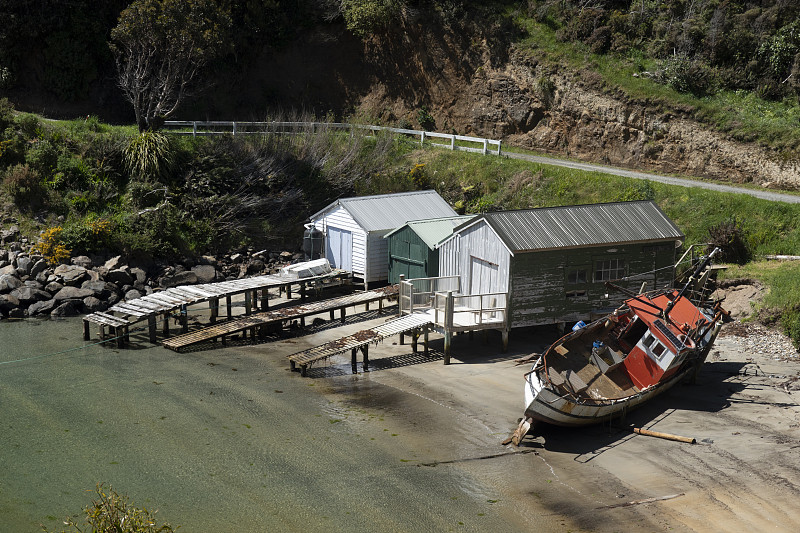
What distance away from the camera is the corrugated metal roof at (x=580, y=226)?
25547mm

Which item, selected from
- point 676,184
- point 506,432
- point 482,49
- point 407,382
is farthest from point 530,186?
point 506,432

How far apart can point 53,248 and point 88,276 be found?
2283 mm

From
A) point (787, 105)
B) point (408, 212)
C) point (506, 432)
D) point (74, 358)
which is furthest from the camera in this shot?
point (787, 105)

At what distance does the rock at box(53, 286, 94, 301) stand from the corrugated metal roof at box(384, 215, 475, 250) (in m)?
11.6

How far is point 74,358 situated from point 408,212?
14.1 meters

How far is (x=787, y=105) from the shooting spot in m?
39.5

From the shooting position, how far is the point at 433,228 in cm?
2978

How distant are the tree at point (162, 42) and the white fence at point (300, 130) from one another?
274cm

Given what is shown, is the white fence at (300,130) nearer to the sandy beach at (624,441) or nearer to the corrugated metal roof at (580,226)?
the corrugated metal roof at (580,226)

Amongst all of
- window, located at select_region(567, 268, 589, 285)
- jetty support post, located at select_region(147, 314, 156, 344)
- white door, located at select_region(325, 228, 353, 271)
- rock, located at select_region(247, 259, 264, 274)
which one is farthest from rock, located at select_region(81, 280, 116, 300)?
window, located at select_region(567, 268, 589, 285)

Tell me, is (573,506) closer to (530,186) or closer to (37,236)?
(530,186)

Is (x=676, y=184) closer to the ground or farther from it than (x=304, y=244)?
farther from it

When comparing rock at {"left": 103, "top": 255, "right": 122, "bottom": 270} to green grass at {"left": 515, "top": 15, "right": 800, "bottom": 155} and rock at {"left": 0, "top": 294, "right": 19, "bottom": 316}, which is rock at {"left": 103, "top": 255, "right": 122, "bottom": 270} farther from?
green grass at {"left": 515, "top": 15, "right": 800, "bottom": 155}

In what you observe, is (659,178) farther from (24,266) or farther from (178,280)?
(24,266)
